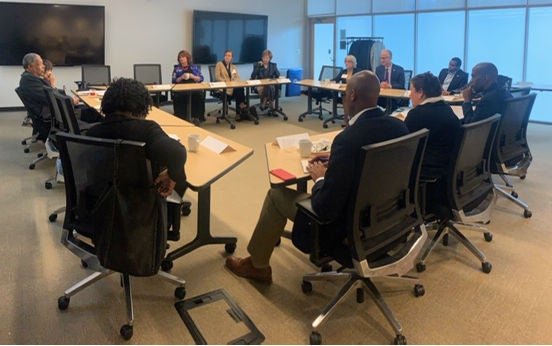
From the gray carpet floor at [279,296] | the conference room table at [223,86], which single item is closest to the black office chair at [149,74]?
the conference room table at [223,86]

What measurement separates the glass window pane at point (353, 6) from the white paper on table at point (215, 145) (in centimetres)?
820

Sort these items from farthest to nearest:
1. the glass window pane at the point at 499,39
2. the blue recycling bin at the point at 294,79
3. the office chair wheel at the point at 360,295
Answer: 1. the blue recycling bin at the point at 294,79
2. the glass window pane at the point at 499,39
3. the office chair wheel at the point at 360,295

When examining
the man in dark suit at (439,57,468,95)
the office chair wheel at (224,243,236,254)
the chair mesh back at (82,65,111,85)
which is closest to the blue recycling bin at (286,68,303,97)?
the man in dark suit at (439,57,468,95)

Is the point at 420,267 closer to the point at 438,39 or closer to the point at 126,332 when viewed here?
the point at 126,332

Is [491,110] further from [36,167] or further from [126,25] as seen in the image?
[126,25]

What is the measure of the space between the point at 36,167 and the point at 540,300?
15.4 feet

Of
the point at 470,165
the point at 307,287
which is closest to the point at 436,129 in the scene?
the point at 470,165

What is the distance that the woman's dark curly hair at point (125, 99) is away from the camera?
2.22 metres

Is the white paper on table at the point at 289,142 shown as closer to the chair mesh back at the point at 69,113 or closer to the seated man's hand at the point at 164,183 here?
the seated man's hand at the point at 164,183

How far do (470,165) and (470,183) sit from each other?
0.37 feet

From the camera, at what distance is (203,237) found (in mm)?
2990

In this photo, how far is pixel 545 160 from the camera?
5445 mm

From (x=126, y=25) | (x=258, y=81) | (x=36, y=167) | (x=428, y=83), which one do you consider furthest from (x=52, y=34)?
(x=428, y=83)

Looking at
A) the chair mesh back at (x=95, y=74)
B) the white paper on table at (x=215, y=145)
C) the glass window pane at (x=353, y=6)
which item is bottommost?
the white paper on table at (x=215, y=145)
